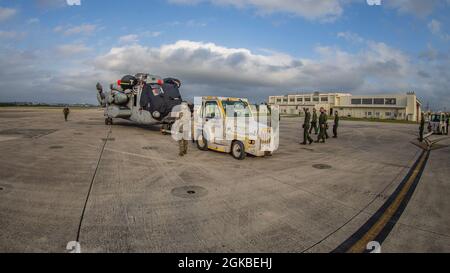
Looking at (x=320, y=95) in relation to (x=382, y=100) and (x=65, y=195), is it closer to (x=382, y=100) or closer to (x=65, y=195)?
(x=382, y=100)

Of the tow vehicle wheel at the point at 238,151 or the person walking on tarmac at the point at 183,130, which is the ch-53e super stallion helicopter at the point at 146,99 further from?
the tow vehicle wheel at the point at 238,151

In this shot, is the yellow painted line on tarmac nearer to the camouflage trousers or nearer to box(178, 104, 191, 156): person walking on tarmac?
box(178, 104, 191, 156): person walking on tarmac

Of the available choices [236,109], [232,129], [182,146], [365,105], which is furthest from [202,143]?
[365,105]

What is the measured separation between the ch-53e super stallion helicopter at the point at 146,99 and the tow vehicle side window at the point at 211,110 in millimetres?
5972

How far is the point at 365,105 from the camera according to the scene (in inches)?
3369

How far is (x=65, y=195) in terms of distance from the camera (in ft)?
17.0

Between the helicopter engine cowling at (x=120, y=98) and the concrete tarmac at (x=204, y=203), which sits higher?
the helicopter engine cowling at (x=120, y=98)

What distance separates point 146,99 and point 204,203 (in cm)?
1229

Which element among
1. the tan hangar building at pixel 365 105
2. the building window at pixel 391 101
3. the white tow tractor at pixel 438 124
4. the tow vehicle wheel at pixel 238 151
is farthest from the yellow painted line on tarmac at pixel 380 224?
the building window at pixel 391 101

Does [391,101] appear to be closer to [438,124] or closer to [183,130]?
[438,124]

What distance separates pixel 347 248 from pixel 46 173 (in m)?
7.36

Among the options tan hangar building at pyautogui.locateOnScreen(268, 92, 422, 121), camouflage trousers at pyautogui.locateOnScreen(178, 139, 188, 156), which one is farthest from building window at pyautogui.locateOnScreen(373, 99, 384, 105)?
camouflage trousers at pyautogui.locateOnScreen(178, 139, 188, 156)

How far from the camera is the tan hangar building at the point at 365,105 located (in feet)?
247
